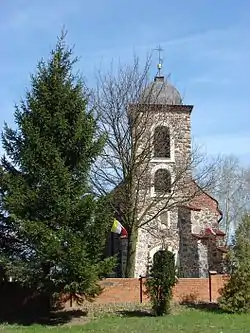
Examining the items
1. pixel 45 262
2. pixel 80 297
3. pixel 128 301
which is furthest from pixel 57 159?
pixel 128 301

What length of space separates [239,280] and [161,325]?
435cm

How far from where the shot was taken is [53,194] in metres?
16.9

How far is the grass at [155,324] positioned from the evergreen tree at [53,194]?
1162 mm

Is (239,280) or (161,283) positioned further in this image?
(239,280)

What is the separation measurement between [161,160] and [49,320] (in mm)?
13210

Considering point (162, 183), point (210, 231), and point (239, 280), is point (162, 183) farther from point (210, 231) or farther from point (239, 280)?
point (239, 280)

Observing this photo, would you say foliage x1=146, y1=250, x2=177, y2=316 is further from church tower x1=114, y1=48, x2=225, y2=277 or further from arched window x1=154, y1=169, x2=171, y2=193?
arched window x1=154, y1=169, x2=171, y2=193

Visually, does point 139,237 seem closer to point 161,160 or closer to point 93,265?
point 161,160

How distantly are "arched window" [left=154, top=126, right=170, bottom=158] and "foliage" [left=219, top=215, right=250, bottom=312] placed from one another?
8.14 metres

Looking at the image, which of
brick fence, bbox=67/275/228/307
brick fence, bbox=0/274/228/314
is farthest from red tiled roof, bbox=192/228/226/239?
brick fence, bbox=67/275/228/307

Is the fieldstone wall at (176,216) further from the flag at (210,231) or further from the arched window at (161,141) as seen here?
the flag at (210,231)

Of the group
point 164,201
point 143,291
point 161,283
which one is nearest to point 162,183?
point 164,201

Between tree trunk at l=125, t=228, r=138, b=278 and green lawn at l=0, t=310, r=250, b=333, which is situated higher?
tree trunk at l=125, t=228, r=138, b=278

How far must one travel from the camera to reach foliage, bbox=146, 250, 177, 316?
1817cm
